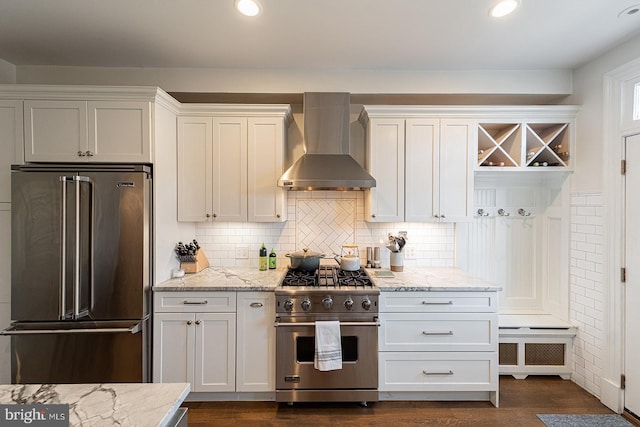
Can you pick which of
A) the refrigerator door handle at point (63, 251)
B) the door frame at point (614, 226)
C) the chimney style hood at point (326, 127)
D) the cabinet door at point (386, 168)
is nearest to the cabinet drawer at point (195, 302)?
the refrigerator door handle at point (63, 251)

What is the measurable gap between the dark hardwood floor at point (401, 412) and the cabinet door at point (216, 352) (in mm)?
200

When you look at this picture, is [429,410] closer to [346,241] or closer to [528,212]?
[346,241]

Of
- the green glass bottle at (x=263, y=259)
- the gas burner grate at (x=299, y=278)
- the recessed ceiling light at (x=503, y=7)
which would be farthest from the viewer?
the green glass bottle at (x=263, y=259)

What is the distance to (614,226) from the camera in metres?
2.44

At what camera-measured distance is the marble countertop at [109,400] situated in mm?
904

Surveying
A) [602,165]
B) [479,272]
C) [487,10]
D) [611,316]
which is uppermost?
[487,10]

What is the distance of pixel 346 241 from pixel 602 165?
2.34 meters

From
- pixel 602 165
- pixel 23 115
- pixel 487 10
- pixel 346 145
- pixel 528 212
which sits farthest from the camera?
pixel 528 212

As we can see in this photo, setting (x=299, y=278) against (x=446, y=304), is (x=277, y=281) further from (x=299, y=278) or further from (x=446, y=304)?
(x=446, y=304)

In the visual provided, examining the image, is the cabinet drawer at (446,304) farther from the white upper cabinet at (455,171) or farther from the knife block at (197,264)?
the knife block at (197,264)

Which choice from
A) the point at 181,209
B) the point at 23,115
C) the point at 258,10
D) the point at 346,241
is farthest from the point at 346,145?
the point at 23,115

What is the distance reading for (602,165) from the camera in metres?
2.56

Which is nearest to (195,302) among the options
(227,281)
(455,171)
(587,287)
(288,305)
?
(227,281)

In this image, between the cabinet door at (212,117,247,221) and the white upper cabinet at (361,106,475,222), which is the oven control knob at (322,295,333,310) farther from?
the cabinet door at (212,117,247,221)
